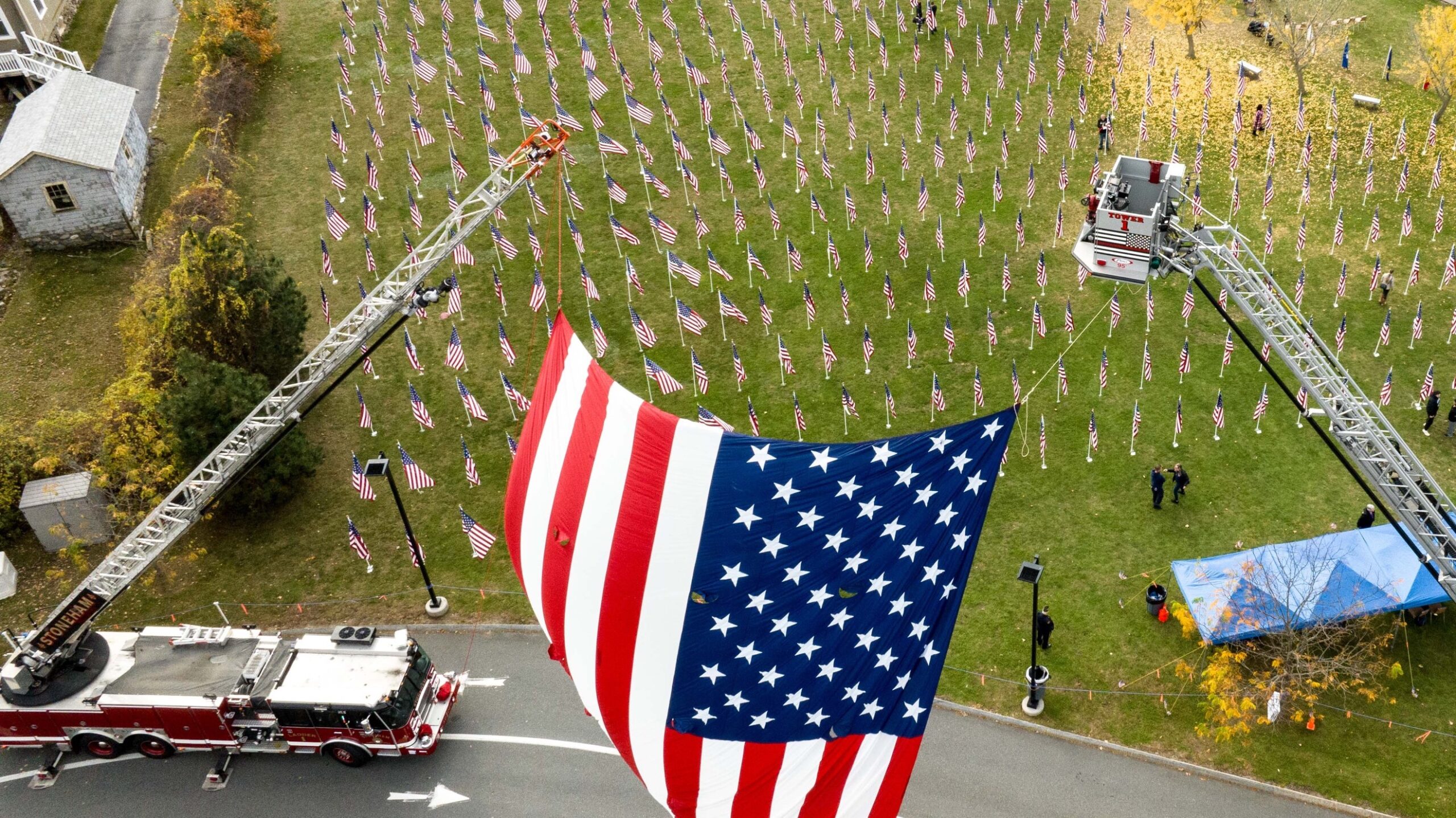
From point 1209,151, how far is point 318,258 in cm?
3638

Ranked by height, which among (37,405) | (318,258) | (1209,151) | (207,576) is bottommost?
(207,576)

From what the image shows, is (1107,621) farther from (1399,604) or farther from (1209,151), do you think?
(1209,151)

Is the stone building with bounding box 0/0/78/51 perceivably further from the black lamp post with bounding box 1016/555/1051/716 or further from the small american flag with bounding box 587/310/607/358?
the black lamp post with bounding box 1016/555/1051/716

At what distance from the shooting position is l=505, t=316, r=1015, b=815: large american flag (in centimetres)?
1833

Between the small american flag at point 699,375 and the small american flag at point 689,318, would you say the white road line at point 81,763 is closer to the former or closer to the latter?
the small american flag at point 699,375

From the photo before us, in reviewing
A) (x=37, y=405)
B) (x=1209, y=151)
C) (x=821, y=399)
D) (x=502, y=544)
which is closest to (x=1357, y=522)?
(x=821, y=399)

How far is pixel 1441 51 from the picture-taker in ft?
167

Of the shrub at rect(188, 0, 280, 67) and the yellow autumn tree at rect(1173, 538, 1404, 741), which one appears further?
the shrub at rect(188, 0, 280, 67)

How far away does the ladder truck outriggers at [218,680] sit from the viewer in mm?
30703

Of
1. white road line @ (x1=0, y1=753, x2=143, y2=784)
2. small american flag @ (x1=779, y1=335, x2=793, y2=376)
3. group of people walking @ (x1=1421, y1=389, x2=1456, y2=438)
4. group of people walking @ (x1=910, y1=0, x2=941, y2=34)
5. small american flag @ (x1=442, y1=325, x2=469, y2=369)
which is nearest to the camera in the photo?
white road line @ (x1=0, y1=753, x2=143, y2=784)

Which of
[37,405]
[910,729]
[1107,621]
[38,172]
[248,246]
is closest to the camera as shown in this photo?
[910,729]

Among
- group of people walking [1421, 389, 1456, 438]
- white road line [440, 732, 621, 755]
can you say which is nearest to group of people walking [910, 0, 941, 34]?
group of people walking [1421, 389, 1456, 438]

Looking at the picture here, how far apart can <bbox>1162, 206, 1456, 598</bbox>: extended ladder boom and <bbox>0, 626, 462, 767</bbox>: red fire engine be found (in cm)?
2145

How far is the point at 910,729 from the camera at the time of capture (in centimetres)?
1898
